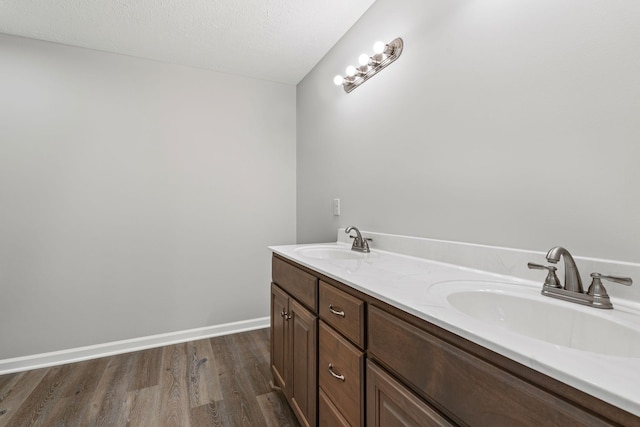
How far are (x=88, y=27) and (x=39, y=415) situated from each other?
2.41m

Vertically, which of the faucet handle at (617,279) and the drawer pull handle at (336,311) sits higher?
the faucet handle at (617,279)

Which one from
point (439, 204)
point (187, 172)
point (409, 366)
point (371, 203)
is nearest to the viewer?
point (409, 366)

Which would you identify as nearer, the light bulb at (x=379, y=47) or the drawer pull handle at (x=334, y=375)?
the drawer pull handle at (x=334, y=375)

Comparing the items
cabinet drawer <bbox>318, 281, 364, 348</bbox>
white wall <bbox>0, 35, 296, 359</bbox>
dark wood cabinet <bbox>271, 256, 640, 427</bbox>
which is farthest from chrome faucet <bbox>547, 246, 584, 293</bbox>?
white wall <bbox>0, 35, 296, 359</bbox>

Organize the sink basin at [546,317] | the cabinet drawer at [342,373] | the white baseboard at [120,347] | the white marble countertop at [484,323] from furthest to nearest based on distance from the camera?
1. the white baseboard at [120,347]
2. the cabinet drawer at [342,373]
3. the sink basin at [546,317]
4. the white marble countertop at [484,323]

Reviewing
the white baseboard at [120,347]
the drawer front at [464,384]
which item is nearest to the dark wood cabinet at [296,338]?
the drawer front at [464,384]

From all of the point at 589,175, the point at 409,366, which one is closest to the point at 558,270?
the point at 589,175

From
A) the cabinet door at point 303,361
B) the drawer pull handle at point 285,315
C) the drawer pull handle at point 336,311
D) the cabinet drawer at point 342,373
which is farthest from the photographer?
the drawer pull handle at point 285,315

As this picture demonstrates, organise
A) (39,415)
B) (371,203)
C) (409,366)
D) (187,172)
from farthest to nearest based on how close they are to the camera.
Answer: (187,172) < (371,203) < (39,415) < (409,366)

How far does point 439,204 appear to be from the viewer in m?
1.31

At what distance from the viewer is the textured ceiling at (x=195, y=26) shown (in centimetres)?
176

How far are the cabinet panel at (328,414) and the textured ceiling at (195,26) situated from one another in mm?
2105

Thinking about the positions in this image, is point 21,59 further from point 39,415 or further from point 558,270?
point 558,270

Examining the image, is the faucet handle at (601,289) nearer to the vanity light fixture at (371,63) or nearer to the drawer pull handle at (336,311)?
the drawer pull handle at (336,311)
